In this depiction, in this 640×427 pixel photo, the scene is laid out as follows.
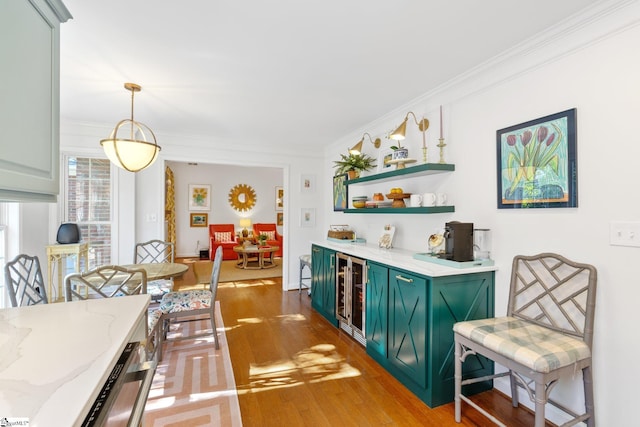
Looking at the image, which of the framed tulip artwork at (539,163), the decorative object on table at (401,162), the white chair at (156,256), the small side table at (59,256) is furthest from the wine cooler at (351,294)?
the small side table at (59,256)

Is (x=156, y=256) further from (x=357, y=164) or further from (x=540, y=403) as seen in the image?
(x=540, y=403)

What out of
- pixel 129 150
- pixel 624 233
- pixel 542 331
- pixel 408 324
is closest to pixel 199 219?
pixel 129 150

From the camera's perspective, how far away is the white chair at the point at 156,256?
335 centimetres

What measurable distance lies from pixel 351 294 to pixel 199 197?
649 centimetres

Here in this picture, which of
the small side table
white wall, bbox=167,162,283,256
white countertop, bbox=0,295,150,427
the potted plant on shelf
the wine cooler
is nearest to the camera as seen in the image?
Result: white countertop, bbox=0,295,150,427

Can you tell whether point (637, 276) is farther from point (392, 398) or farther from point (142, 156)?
point (142, 156)

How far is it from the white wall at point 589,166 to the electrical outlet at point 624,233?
3cm

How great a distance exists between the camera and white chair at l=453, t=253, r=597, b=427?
4.94 ft

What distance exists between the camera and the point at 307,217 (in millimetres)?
5223

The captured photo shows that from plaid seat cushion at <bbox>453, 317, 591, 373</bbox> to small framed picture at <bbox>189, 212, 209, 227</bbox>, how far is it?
7671 mm

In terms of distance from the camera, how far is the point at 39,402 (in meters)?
0.66

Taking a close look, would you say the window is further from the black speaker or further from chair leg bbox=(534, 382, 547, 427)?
chair leg bbox=(534, 382, 547, 427)

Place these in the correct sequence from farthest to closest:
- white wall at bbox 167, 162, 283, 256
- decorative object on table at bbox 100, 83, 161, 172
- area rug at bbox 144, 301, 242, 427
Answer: white wall at bbox 167, 162, 283, 256 → decorative object on table at bbox 100, 83, 161, 172 → area rug at bbox 144, 301, 242, 427

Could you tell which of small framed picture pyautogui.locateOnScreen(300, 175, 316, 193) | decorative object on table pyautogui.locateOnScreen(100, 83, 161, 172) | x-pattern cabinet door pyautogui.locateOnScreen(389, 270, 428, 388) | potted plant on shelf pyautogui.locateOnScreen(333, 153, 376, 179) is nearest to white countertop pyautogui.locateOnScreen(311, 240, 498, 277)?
x-pattern cabinet door pyautogui.locateOnScreen(389, 270, 428, 388)
